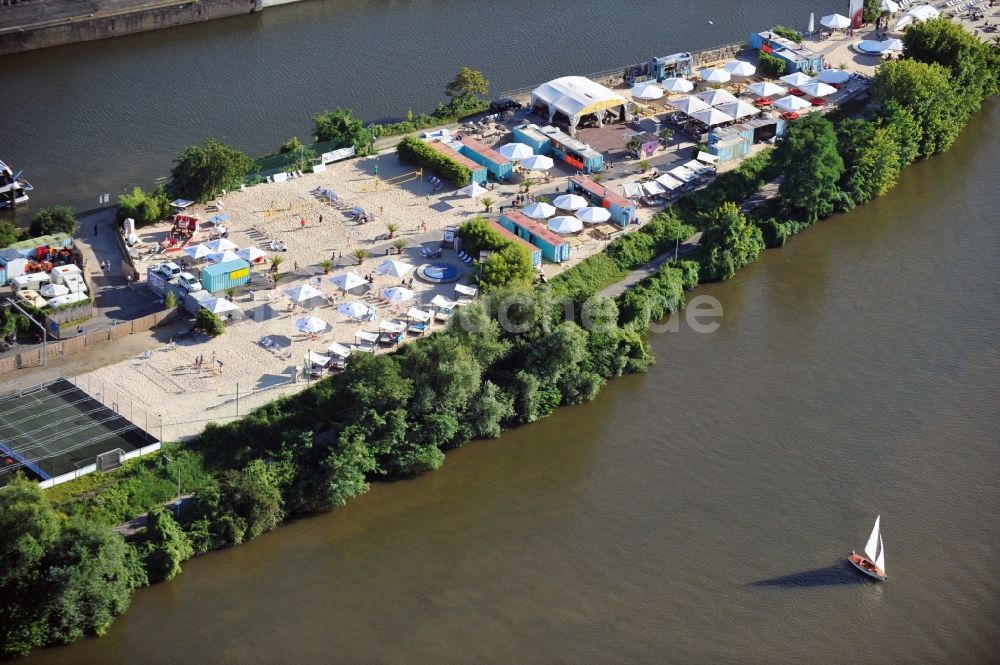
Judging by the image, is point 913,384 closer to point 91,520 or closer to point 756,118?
point 756,118

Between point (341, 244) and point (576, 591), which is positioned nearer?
point (576, 591)

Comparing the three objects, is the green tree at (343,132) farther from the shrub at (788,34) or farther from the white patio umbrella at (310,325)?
the shrub at (788,34)

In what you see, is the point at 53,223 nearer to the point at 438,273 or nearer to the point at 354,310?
the point at 354,310

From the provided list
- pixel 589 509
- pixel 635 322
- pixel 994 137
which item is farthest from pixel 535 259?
pixel 994 137

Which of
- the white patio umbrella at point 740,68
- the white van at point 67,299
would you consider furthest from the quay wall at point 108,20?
the white patio umbrella at point 740,68

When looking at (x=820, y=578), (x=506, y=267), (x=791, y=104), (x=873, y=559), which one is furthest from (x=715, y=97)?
(x=820, y=578)

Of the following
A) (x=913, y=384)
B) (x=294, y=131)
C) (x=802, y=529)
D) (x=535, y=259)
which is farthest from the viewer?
(x=294, y=131)
